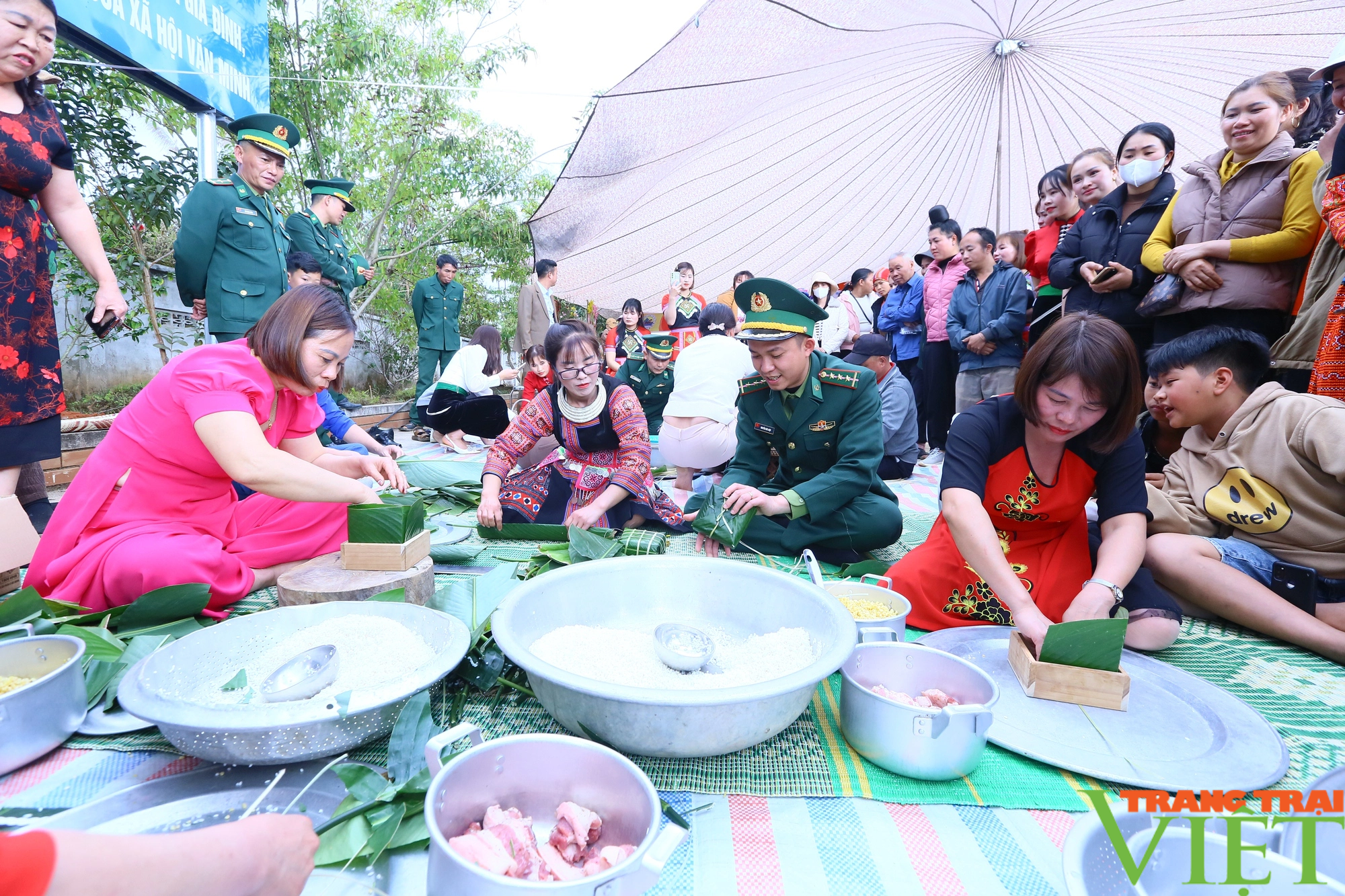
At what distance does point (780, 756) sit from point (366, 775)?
0.76 m

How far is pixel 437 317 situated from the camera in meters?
7.20

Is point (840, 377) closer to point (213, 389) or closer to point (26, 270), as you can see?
point (213, 389)

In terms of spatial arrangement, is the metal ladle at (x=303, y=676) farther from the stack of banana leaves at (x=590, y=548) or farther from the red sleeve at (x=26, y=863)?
the stack of banana leaves at (x=590, y=548)

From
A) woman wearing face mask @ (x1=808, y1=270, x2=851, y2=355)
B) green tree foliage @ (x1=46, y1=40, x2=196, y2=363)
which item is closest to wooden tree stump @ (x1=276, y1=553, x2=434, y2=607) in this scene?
green tree foliage @ (x1=46, y1=40, x2=196, y2=363)

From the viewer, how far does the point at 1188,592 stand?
6.64 feet

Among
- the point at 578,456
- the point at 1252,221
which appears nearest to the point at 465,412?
the point at 578,456

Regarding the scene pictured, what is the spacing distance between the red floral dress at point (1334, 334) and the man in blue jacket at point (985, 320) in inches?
76.4

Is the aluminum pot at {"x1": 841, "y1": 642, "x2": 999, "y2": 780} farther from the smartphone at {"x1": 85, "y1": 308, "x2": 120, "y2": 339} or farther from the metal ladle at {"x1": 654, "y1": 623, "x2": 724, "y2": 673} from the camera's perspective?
the smartphone at {"x1": 85, "y1": 308, "x2": 120, "y2": 339}

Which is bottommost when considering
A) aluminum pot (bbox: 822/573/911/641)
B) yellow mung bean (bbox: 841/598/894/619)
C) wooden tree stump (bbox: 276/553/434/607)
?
yellow mung bean (bbox: 841/598/894/619)

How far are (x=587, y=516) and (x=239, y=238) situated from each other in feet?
8.73

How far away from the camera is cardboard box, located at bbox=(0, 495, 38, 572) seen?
193 centimetres

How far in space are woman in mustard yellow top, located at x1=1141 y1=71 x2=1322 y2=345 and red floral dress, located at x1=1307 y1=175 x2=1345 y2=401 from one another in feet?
0.82

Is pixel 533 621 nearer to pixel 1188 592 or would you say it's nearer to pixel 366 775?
pixel 366 775

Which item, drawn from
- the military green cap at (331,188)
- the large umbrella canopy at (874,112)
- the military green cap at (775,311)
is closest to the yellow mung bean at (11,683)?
the military green cap at (775,311)
